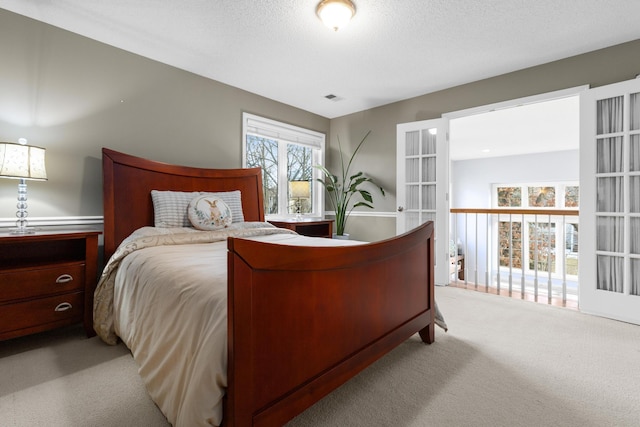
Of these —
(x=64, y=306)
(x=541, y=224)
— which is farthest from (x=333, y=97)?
(x=541, y=224)

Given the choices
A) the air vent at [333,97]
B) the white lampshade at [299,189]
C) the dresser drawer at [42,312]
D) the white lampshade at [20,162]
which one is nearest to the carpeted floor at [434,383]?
the dresser drawer at [42,312]

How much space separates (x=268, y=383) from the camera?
1034mm

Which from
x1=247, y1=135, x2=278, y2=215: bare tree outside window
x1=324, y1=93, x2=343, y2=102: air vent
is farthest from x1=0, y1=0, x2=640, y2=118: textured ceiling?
x1=247, y1=135, x2=278, y2=215: bare tree outside window

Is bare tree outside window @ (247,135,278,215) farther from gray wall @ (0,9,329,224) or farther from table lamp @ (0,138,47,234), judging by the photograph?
table lamp @ (0,138,47,234)

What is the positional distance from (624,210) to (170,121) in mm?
4114

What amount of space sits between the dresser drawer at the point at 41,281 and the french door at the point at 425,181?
10.7ft

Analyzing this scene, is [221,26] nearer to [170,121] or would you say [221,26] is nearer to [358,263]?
[170,121]

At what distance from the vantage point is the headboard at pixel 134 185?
2.39m

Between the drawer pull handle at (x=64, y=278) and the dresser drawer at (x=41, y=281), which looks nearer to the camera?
the dresser drawer at (x=41, y=281)

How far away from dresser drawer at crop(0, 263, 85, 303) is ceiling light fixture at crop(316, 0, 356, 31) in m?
2.38

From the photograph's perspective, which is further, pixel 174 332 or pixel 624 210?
pixel 624 210

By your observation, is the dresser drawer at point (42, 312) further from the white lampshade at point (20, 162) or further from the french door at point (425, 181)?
the french door at point (425, 181)

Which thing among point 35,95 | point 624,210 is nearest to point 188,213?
point 35,95

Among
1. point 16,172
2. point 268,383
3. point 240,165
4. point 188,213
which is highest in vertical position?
point 240,165
